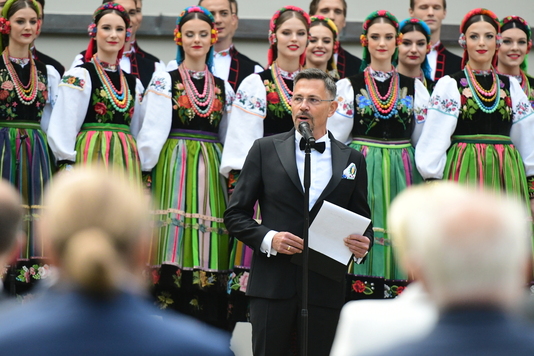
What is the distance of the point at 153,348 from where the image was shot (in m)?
1.49

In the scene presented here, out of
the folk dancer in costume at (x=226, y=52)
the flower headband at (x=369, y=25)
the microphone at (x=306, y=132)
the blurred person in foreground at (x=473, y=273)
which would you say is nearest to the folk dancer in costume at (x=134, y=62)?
the folk dancer in costume at (x=226, y=52)

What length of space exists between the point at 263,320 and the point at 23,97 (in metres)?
1.97

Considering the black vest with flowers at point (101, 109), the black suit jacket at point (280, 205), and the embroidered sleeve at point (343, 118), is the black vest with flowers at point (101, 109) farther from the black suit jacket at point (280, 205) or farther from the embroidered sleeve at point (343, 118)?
the black suit jacket at point (280, 205)

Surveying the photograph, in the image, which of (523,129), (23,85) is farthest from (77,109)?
(523,129)

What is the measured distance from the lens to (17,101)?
4.56 meters

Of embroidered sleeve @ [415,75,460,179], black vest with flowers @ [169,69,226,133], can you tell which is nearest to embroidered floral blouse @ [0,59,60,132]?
black vest with flowers @ [169,69,226,133]

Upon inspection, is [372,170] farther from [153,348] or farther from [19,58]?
[153,348]

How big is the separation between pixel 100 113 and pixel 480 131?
6.44 feet

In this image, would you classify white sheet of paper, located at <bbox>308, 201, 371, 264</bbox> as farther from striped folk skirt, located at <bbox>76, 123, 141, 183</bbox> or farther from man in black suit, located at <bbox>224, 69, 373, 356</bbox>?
striped folk skirt, located at <bbox>76, 123, 141, 183</bbox>

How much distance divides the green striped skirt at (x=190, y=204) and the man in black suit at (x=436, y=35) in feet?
6.12

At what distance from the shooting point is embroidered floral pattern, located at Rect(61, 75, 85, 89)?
15.0 feet

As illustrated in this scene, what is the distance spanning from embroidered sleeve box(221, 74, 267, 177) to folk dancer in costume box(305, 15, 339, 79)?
48 cm

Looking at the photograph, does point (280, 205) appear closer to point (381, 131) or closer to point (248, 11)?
point (381, 131)

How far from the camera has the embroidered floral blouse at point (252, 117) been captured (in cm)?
452
